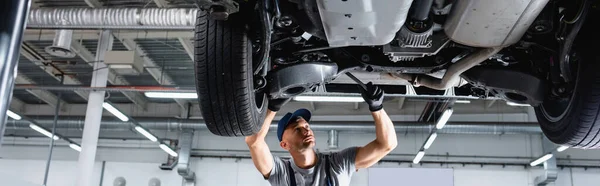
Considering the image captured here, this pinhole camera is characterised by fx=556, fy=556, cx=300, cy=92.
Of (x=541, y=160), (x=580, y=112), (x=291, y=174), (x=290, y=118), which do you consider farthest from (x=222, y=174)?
(x=580, y=112)

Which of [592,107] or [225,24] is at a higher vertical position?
[225,24]

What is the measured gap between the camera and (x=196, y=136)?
1544cm

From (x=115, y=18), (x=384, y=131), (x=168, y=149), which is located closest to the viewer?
(x=384, y=131)

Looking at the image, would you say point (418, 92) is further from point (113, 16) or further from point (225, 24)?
point (113, 16)

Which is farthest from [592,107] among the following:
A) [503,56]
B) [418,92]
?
[418,92]

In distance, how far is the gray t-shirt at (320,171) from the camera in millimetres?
3281

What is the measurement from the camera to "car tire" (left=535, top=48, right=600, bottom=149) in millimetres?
2342

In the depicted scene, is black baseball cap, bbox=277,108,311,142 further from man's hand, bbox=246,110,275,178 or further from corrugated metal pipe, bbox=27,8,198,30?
corrugated metal pipe, bbox=27,8,198,30

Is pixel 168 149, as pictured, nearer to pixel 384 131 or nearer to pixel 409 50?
pixel 384 131

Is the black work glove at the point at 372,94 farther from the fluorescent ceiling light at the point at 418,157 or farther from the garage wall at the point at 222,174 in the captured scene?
the garage wall at the point at 222,174

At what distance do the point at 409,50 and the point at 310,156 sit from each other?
1132 millimetres

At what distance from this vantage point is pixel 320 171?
131 inches

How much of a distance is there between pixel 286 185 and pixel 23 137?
15011 mm

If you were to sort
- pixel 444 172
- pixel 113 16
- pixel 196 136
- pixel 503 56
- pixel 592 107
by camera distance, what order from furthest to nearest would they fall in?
pixel 196 136, pixel 113 16, pixel 444 172, pixel 503 56, pixel 592 107
